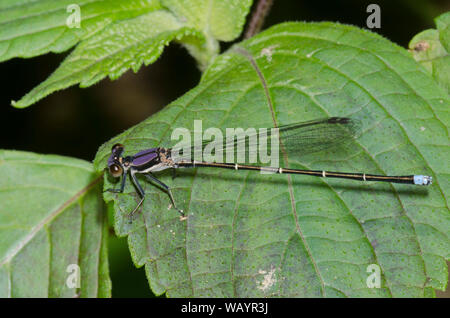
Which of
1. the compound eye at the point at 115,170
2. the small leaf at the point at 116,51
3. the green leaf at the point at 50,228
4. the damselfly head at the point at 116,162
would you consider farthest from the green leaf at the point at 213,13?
the green leaf at the point at 50,228

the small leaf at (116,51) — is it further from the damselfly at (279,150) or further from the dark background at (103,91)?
the dark background at (103,91)

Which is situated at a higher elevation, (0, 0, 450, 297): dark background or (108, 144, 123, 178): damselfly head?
(0, 0, 450, 297): dark background

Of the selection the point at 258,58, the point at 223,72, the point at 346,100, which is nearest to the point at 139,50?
the point at 223,72

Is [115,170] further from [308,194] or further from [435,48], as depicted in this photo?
[435,48]

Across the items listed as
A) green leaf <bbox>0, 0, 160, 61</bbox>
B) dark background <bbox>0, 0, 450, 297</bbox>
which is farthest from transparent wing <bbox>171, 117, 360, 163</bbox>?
dark background <bbox>0, 0, 450, 297</bbox>

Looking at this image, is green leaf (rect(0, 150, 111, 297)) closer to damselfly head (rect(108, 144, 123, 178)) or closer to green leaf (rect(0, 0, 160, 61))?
damselfly head (rect(108, 144, 123, 178))

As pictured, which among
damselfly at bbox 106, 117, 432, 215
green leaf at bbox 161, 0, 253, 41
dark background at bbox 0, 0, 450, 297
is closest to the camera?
damselfly at bbox 106, 117, 432, 215
